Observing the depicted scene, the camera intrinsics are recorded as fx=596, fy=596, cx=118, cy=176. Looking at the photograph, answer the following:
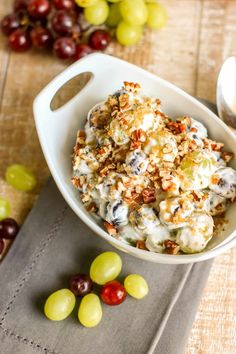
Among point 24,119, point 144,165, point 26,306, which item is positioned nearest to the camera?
point 144,165

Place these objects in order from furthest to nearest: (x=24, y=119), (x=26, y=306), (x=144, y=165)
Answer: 1. (x=24, y=119)
2. (x=26, y=306)
3. (x=144, y=165)

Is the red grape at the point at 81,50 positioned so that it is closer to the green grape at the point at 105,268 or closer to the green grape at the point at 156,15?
the green grape at the point at 156,15

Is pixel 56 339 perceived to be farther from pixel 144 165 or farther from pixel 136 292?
pixel 144 165

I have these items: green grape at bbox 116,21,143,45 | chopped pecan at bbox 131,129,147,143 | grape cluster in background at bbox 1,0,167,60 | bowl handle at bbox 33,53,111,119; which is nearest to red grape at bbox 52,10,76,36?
grape cluster in background at bbox 1,0,167,60

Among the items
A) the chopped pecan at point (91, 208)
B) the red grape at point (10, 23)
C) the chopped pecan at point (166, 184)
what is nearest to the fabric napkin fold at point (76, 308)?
the chopped pecan at point (91, 208)

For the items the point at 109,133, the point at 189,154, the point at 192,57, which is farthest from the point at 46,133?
the point at 192,57

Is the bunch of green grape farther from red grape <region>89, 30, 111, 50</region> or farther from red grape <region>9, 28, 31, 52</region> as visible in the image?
red grape <region>9, 28, 31, 52</region>

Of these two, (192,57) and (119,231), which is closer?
(119,231)

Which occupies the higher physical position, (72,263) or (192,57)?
(192,57)
